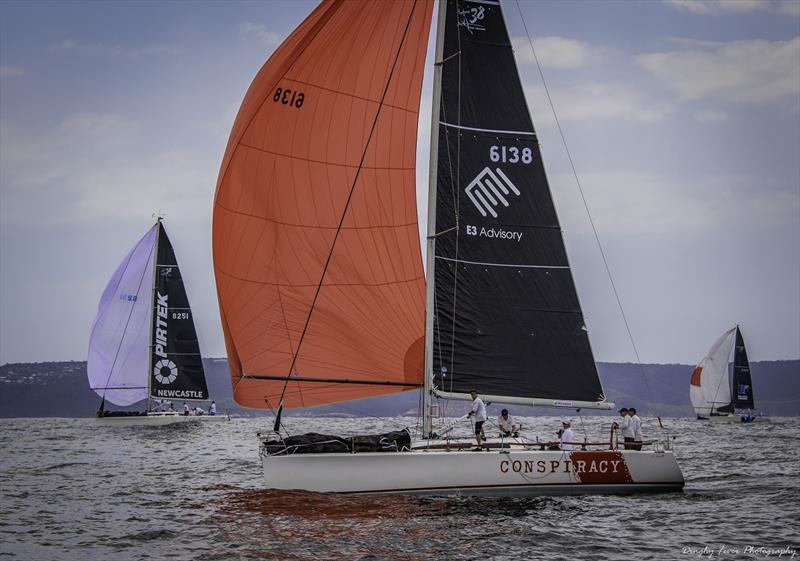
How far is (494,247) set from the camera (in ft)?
63.4

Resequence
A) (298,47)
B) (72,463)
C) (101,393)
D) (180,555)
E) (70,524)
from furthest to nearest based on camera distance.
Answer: (101,393) < (72,463) < (298,47) < (70,524) < (180,555)

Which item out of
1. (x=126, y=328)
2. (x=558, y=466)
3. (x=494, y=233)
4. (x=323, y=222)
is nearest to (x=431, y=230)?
(x=494, y=233)

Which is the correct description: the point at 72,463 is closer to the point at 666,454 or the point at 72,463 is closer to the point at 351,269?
the point at 351,269

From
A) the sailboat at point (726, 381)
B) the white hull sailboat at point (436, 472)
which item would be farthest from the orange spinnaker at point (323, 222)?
the sailboat at point (726, 381)

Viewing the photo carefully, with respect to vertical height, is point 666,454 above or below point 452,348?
below

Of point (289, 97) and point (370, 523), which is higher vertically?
point (289, 97)

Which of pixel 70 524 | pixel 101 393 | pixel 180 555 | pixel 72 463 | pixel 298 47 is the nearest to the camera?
pixel 180 555

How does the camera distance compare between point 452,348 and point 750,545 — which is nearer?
point 750,545

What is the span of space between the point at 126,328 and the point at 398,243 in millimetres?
36625

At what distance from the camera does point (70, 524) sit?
1684 centimetres

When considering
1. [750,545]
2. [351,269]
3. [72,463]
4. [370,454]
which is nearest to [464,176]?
[351,269]

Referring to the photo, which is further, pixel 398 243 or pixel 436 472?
pixel 398 243

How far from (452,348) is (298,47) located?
7466 millimetres

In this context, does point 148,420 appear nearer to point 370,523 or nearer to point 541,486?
point 541,486
